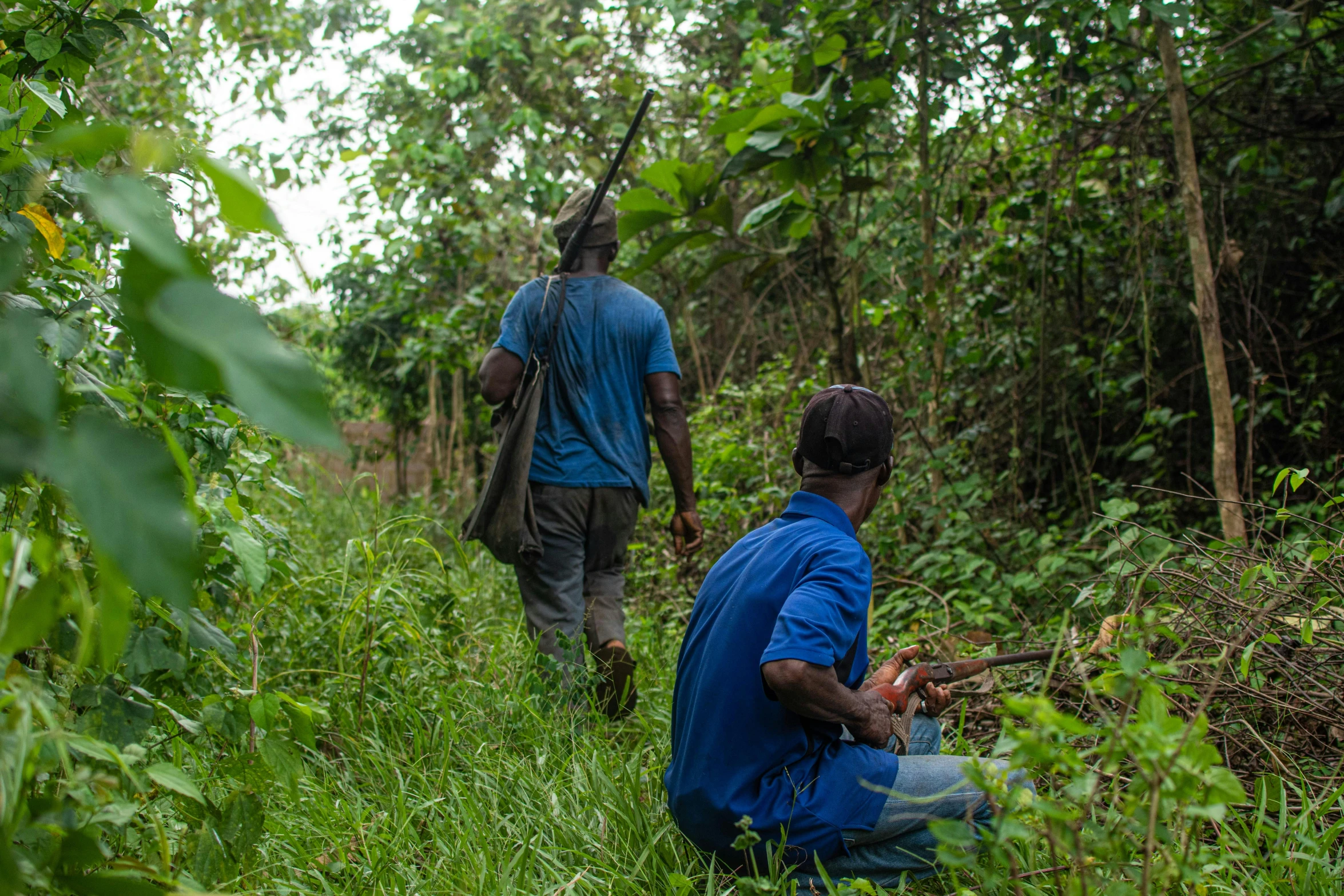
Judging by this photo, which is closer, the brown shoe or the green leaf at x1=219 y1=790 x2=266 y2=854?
the green leaf at x1=219 y1=790 x2=266 y2=854

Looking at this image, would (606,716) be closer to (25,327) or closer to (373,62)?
(25,327)

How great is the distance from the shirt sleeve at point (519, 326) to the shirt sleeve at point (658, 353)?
0.40 m

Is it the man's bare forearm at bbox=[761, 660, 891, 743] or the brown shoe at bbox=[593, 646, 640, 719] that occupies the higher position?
the man's bare forearm at bbox=[761, 660, 891, 743]

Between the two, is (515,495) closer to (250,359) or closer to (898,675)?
(898,675)

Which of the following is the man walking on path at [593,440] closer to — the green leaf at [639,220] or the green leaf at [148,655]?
the green leaf at [639,220]

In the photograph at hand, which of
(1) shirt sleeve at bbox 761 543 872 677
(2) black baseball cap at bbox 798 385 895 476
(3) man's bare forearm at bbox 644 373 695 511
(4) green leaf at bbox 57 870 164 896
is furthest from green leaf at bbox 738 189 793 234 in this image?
(4) green leaf at bbox 57 870 164 896

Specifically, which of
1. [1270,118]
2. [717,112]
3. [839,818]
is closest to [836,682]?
[839,818]

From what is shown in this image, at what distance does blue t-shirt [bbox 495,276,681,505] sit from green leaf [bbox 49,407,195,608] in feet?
8.78

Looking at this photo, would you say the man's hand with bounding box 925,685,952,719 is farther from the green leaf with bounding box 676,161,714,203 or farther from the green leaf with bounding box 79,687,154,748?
the green leaf with bounding box 676,161,714,203

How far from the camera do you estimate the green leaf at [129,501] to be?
0.54m

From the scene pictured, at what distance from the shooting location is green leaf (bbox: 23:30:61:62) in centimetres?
181

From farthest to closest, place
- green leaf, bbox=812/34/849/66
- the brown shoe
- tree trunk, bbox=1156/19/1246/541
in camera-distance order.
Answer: green leaf, bbox=812/34/849/66, tree trunk, bbox=1156/19/1246/541, the brown shoe

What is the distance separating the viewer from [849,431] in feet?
6.65

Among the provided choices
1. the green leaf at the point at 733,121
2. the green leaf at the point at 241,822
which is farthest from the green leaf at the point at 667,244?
the green leaf at the point at 241,822
